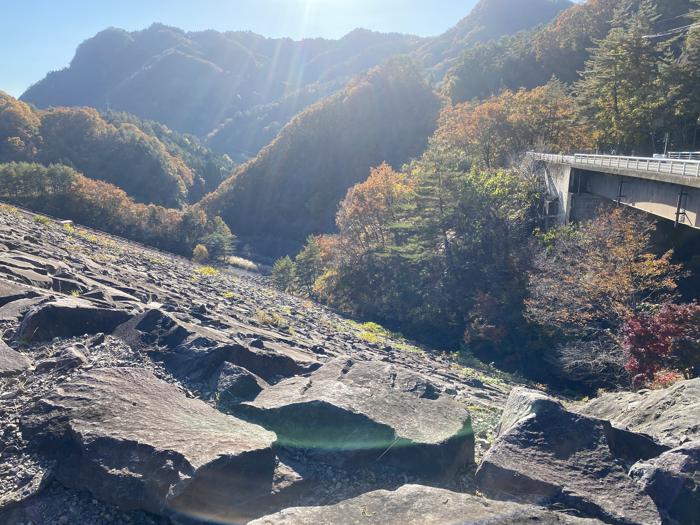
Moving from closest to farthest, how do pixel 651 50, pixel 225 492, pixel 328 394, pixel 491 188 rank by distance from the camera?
pixel 225 492, pixel 328 394, pixel 491 188, pixel 651 50

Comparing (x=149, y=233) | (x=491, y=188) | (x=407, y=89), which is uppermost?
(x=407, y=89)

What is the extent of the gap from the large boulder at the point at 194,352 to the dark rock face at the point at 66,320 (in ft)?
1.19

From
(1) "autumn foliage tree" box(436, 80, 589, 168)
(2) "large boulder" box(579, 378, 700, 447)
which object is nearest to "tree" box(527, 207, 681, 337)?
(2) "large boulder" box(579, 378, 700, 447)

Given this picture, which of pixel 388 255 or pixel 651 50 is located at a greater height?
pixel 651 50

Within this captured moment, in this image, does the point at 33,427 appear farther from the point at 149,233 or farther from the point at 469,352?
the point at 149,233

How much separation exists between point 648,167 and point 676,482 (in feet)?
67.5

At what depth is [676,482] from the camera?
499cm

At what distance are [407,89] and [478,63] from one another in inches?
660

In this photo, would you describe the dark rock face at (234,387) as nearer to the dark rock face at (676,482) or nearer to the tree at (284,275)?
the dark rock face at (676,482)

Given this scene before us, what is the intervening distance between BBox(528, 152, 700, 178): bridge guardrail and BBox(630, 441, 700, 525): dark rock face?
16069 millimetres

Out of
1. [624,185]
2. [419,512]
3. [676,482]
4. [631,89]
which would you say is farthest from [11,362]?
[631,89]

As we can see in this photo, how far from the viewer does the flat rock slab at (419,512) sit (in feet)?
14.9

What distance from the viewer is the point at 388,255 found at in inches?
1419

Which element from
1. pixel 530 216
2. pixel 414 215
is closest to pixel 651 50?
pixel 530 216
